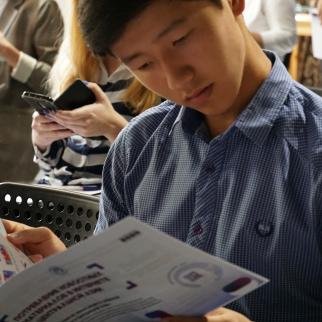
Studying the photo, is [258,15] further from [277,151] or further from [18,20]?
[277,151]

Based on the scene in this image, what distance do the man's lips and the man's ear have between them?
0.12 metres

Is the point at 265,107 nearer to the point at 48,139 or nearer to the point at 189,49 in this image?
the point at 189,49

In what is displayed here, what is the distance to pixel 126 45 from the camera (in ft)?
2.81

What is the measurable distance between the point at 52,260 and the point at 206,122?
440 mm

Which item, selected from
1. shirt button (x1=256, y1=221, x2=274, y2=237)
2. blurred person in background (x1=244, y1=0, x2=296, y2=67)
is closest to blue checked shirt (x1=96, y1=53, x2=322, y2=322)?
shirt button (x1=256, y1=221, x2=274, y2=237)

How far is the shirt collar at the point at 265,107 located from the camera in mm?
909

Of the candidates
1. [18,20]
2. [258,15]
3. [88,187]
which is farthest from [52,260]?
[258,15]

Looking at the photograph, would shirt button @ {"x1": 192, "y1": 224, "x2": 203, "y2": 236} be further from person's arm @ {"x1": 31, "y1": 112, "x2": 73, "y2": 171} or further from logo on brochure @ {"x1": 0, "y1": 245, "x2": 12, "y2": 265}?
person's arm @ {"x1": 31, "y1": 112, "x2": 73, "y2": 171}

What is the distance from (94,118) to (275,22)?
1312mm

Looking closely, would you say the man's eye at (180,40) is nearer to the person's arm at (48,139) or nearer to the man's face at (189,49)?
the man's face at (189,49)

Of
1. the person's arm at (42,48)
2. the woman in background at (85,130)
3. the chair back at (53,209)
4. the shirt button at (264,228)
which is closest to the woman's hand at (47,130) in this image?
the woman in background at (85,130)

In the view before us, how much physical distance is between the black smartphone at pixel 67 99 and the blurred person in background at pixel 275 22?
1130 millimetres

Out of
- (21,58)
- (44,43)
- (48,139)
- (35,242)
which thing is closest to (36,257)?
(35,242)

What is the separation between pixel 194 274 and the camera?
0.65 meters
